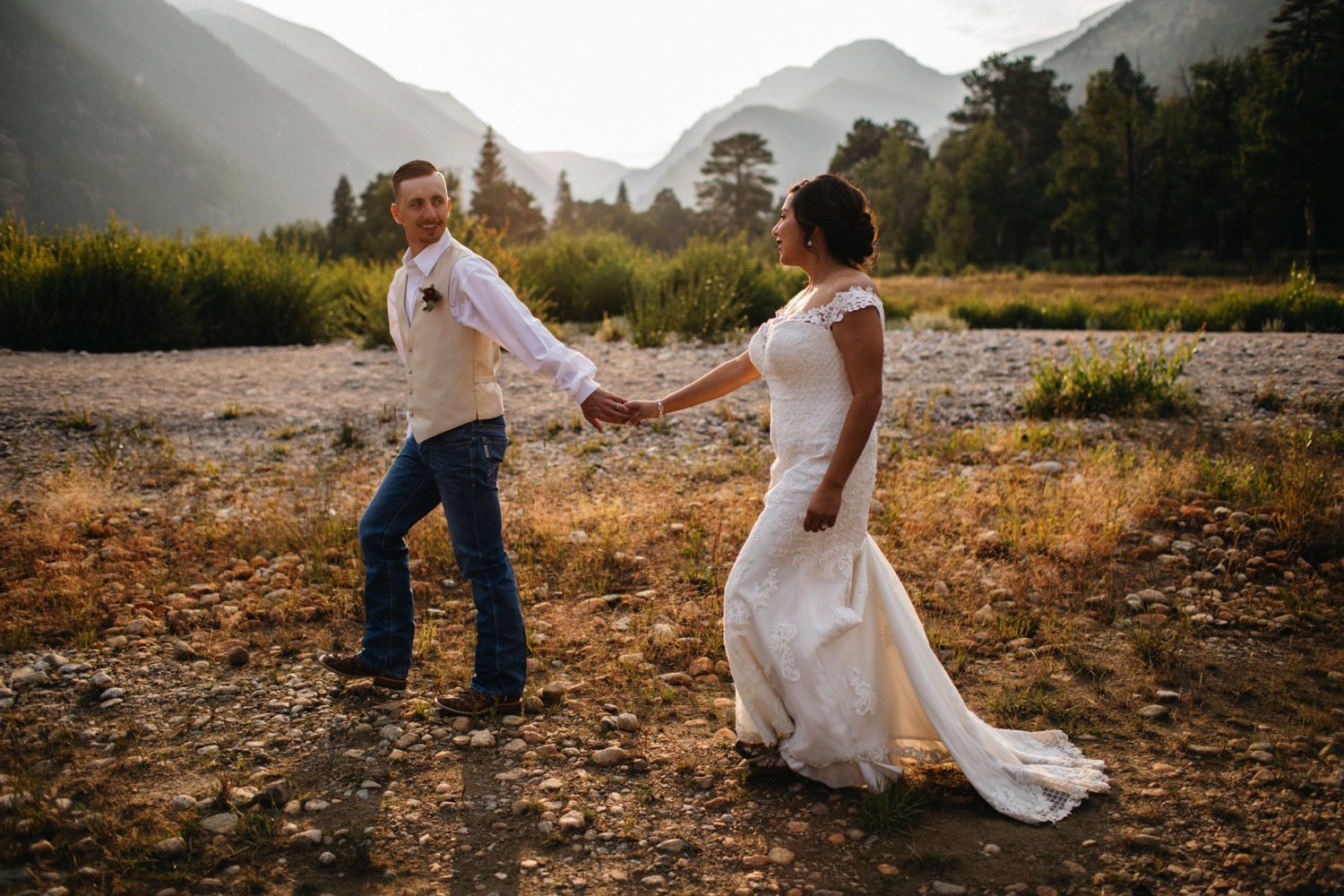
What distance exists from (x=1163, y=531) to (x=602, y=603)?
421 centimetres

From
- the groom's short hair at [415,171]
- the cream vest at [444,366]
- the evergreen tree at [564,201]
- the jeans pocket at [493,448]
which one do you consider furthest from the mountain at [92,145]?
the jeans pocket at [493,448]

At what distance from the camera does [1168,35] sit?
14925 centimetres

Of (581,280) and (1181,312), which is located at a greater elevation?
(581,280)

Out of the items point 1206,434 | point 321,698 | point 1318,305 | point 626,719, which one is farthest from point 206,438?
point 1318,305

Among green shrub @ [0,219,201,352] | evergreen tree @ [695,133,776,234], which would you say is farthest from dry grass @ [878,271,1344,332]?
evergreen tree @ [695,133,776,234]

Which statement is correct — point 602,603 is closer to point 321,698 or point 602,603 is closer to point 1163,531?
point 321,698

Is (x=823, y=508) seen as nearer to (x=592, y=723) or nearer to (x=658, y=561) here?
(x=592, y=723)

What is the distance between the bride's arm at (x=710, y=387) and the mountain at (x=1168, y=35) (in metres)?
101

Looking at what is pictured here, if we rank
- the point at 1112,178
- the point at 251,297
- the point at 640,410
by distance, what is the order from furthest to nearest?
the point at 1112,178 < the point at 251,297 < the point at 640,410

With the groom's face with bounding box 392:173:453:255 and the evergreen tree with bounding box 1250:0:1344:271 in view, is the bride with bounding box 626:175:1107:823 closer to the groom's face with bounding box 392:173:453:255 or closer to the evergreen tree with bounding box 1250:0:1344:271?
the groom's face with bounding box 392:173:453:255

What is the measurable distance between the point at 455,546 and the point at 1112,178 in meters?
58.4

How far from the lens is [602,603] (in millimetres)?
5297

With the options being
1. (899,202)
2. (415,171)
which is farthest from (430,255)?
(899,202)

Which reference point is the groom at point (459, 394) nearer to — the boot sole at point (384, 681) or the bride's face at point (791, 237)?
the boot sole at point (384, 681)
